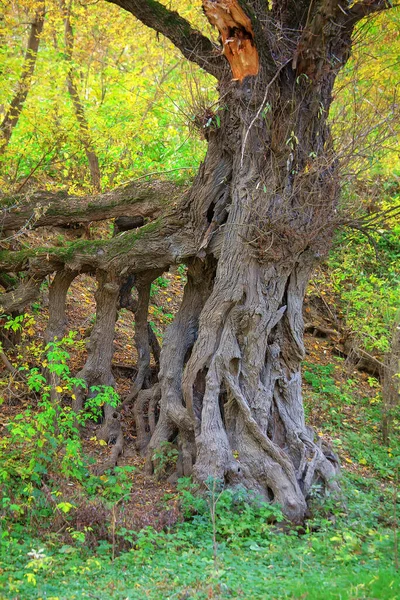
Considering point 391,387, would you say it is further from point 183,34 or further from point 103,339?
point 183,34

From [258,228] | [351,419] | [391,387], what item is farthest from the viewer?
[351,419]

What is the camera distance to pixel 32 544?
6.23 metres

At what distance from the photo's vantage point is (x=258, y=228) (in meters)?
8.09

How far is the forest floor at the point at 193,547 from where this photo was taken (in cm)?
527

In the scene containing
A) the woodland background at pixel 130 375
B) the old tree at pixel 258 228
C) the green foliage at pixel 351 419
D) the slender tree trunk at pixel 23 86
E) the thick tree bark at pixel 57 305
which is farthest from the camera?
the slender tree trunk at pixel 23 86

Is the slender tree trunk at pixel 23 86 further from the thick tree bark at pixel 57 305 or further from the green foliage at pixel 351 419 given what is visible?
the green foliage at pixel 351 419

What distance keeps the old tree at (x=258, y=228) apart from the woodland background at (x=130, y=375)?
0.39 metres

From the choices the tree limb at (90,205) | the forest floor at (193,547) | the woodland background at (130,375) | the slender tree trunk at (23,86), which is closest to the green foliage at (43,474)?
the woodland background at (130,375)

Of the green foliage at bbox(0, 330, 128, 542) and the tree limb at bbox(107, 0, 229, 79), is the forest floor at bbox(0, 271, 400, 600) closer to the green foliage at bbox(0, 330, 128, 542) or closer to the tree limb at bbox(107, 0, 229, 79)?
the green foliage at bbox(0, 330, 128, 542)

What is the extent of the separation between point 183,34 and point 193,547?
6405mm

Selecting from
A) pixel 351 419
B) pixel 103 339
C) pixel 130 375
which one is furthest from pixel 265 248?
pixel 351 419

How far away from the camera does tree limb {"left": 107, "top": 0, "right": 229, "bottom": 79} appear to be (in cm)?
855

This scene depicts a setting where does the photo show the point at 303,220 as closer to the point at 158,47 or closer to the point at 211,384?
the point at 211,384

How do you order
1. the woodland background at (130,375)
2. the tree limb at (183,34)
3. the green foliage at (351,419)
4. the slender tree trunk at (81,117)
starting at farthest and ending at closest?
the slender tree trunk at (81,117)
the green foliage at (351,419)
the tree limb at (183,34)
the woodland background at (130,375)
